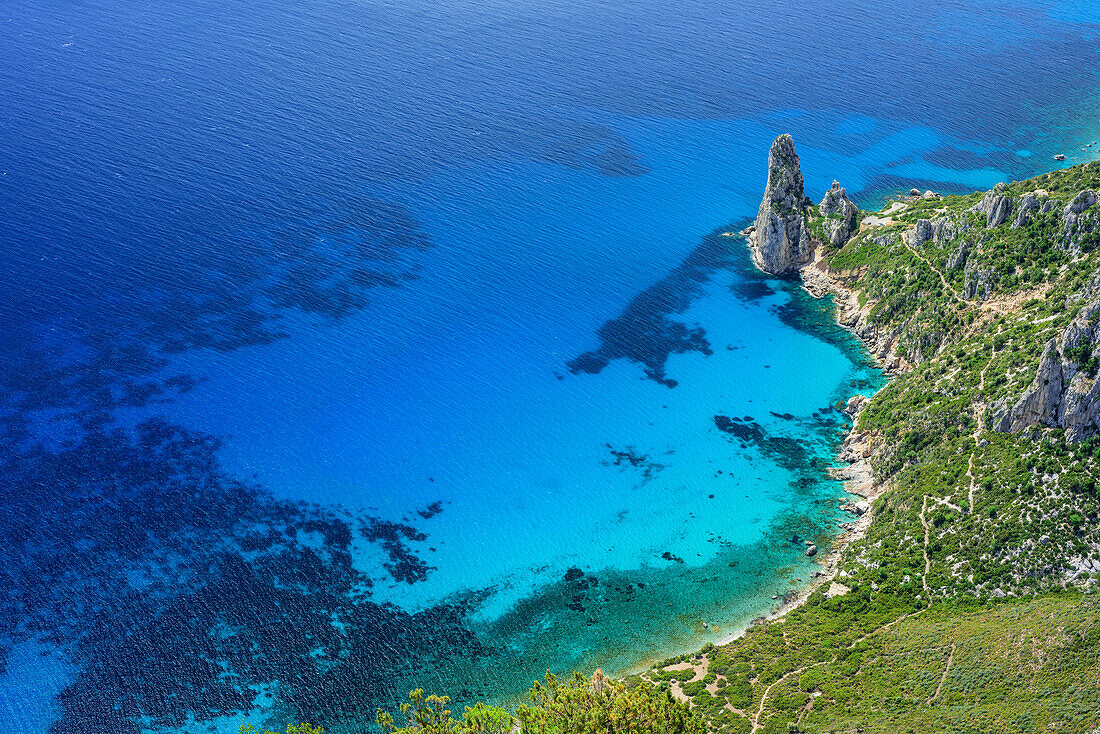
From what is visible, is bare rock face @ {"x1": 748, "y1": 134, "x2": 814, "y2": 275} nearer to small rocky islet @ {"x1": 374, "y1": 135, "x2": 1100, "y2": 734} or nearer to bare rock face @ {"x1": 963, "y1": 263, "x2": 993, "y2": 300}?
small rocky islet @ {"x1": 374, "y1": 135, "x2": 1100, "y2": 734}

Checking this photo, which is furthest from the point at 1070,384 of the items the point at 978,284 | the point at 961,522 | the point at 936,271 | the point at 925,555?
the point at 936,271

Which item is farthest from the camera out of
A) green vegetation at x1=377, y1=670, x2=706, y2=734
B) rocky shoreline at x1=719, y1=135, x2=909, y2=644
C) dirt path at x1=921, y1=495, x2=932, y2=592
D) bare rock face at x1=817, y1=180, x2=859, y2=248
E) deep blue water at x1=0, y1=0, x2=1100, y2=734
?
bare rock face at x1=817, y1=180, x2=859, y2=248

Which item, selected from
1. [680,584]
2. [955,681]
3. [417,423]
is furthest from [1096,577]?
[417,423]

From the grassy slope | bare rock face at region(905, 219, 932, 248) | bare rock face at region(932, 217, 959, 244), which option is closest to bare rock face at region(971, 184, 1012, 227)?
the grassy slope

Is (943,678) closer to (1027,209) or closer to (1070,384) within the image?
(1070,384)

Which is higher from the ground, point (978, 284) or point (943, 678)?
point (978, 284)

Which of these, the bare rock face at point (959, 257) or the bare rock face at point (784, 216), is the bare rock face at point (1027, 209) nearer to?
the bare rock face at point (959, 257)
